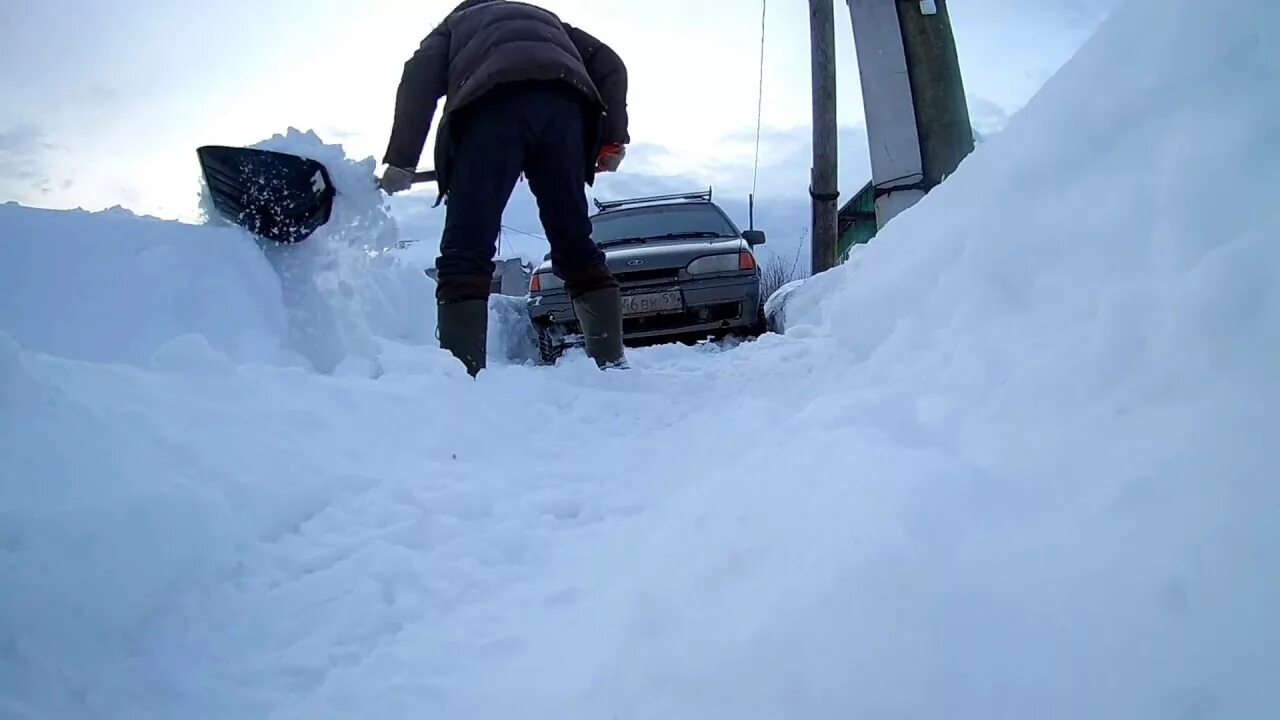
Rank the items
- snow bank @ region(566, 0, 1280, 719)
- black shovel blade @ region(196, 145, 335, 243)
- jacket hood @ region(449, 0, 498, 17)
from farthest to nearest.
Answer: jacket hood @ region(449, 0, 498, 17) → black shovel blade @ region(196, 145, 335, 243) → snow bank @ region(566, 0, 1280, 719)

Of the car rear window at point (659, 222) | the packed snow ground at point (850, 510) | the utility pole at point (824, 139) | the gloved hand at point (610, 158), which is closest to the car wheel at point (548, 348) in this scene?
the car rear window at point (659, 222)

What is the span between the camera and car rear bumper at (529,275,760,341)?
4.99 m

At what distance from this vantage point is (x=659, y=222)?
19.6 feet

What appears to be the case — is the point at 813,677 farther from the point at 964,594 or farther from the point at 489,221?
the point at 489,221

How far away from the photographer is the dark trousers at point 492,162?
2.65 meters

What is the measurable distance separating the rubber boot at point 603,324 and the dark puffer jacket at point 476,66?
1.92ft

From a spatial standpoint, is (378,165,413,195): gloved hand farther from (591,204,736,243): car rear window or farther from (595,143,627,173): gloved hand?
(591,204,736,243): car rear window

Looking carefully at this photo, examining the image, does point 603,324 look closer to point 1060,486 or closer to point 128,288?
point 128,288

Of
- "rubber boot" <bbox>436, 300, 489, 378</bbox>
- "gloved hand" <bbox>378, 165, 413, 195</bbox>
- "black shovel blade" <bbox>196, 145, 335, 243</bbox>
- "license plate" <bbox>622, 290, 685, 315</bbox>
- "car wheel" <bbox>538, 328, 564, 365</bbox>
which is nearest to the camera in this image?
"black shovel blade" <bbox>196, 145, 335, 243</bbox>

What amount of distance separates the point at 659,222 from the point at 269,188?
12.3 ft

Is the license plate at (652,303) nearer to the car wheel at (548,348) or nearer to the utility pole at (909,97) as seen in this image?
the car wheel at (548,348)

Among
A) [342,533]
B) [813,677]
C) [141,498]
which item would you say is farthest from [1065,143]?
[141,498]

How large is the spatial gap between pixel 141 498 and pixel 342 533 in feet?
1.04

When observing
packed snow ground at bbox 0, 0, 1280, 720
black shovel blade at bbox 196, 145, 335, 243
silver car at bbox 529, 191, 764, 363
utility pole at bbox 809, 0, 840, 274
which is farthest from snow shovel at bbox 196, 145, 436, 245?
utility pole at bbox 809, 0, 840, 274
